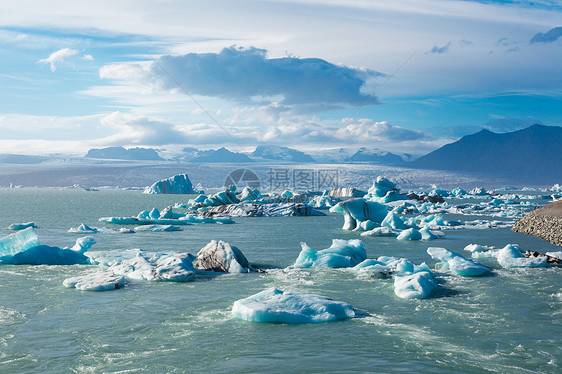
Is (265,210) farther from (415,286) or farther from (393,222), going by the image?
(415,286)

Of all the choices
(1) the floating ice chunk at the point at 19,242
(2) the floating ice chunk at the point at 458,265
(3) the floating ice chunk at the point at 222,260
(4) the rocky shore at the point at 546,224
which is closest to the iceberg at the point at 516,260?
(2) the floating ice chunk at the point at 458,265

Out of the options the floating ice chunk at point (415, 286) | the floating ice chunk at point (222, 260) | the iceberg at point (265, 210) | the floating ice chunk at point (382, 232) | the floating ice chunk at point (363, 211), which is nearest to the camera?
the floating ice chunk at point (415, 286)

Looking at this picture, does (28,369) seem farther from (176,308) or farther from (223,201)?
(223,201)

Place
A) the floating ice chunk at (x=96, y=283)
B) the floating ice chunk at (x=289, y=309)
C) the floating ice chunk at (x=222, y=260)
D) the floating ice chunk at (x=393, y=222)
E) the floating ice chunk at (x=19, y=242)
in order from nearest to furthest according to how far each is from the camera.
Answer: the floating ice chunk at (x=289, y=309) → the floating ice chunk at (x=96, y=283) → the floating ice chunk at (x=222, y=260) → the floating ice chunk at (x=19, y=242) → the floating ice chunk at (x=393, y=222)

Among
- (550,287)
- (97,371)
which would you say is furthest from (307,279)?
(97,371)

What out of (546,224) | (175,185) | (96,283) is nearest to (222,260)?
(96,283)

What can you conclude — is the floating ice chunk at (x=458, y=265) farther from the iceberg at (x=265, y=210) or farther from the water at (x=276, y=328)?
the iceberg at (x=265, y=210)

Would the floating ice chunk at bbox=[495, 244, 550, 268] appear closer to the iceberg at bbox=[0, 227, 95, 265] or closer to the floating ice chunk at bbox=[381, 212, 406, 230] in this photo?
the floating ice chunk at bbox=[381, 212, 406, 230]
